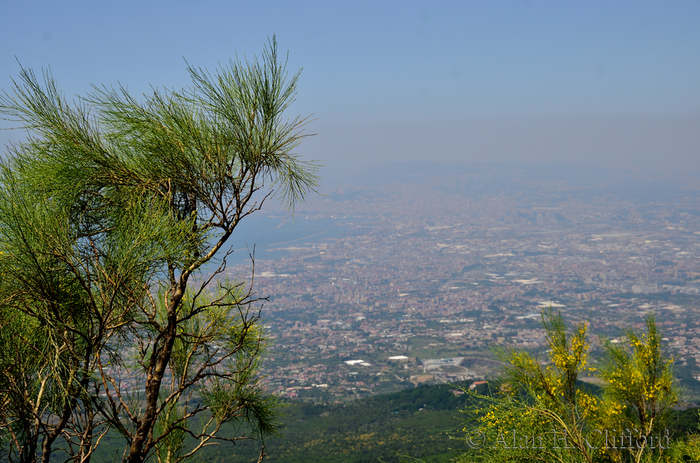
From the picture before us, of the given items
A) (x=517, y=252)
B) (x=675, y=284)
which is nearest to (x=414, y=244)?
(x=517, y=252)

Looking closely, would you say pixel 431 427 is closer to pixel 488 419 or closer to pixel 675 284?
pixel 488 419

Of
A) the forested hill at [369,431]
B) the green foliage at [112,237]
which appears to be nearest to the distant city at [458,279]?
the green foliage at [112,237]

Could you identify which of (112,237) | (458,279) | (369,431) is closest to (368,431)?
(369,431)

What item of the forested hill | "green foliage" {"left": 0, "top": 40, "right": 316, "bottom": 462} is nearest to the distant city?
"green foliage" {"left": 0, "top": 40, "right": 316, "bottom": 462}

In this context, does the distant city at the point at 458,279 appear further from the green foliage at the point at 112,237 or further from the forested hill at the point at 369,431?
the forested hill at the point at 369,431

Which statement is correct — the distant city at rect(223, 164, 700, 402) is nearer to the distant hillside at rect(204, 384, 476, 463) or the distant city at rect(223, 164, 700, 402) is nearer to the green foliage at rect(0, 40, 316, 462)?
the green foliage at rect(0, 40, 316, 462)
